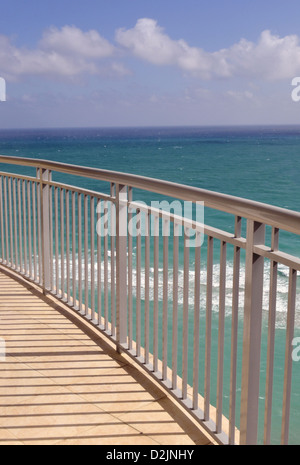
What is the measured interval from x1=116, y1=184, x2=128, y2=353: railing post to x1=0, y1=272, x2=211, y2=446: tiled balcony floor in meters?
0.18

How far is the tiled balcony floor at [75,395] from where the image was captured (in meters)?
2.56

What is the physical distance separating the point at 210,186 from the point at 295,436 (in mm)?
33170

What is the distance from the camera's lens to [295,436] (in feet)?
15.9

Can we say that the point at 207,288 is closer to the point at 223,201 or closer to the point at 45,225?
the point at 223,201

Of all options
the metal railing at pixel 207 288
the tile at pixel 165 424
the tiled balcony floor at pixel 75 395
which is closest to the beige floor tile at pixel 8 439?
the tiled balcony floor at pixel 75 395

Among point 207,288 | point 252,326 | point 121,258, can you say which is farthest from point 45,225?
point 252,326

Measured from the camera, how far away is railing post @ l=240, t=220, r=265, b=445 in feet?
6.47

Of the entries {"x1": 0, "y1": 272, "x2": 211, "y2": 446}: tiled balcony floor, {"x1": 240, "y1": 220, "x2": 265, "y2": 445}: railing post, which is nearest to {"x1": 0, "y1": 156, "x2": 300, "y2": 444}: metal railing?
{"x1": 240, "y1": 220, "x2": 265, "y2": 445}: railing post

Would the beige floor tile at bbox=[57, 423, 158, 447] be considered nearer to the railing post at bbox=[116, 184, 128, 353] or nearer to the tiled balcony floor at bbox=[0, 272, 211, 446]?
the tiled balcony floor at bbox=[0, 272, 211, 446]

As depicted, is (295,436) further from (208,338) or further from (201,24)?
(201,24)

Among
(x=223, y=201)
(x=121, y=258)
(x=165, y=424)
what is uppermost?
(x=223, y=201)

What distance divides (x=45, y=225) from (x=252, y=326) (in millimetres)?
2651

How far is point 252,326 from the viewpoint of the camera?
6.68 feet

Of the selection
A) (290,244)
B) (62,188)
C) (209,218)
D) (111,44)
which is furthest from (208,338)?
(111,44)
